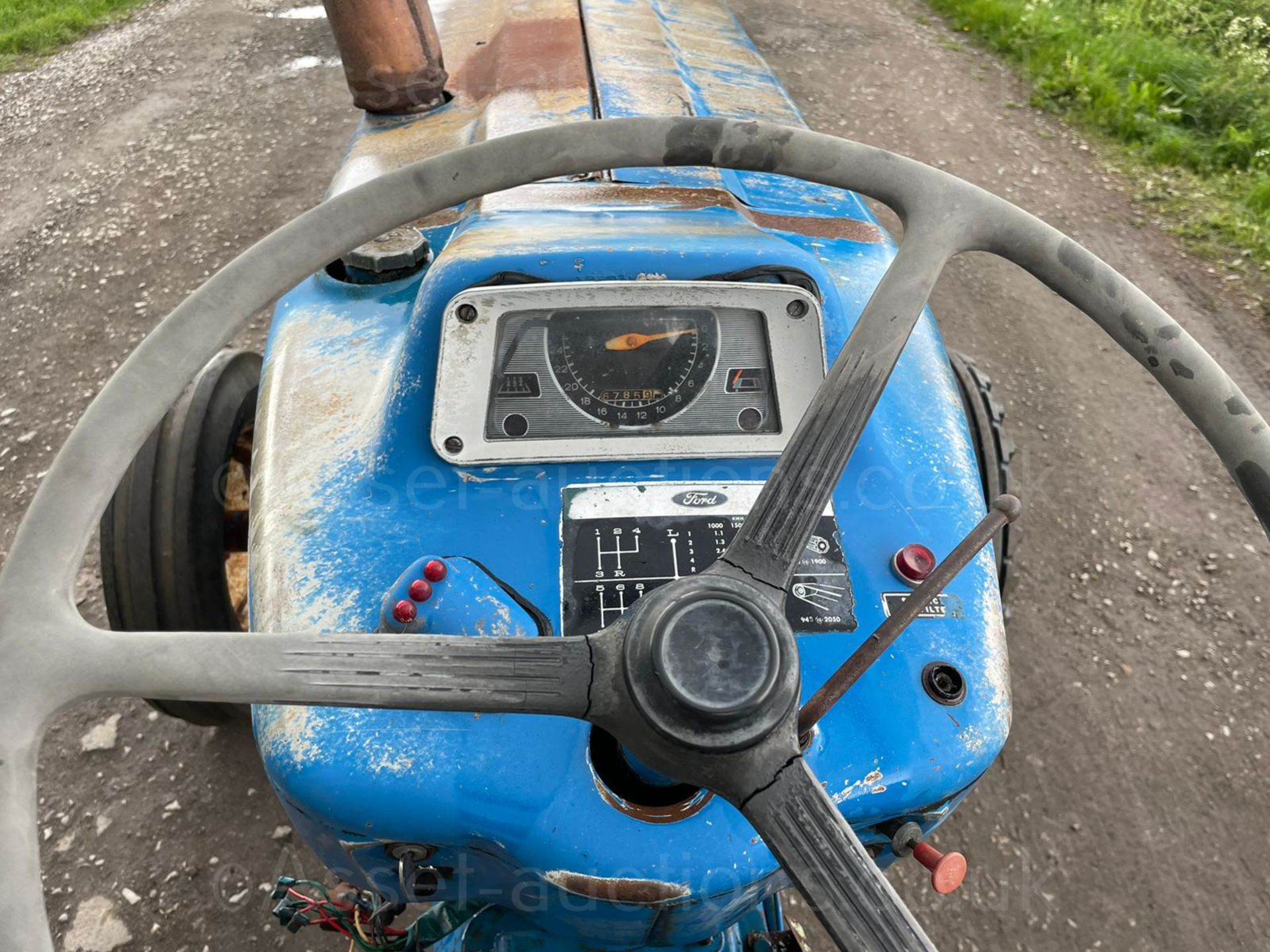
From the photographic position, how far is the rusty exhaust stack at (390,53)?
208cm

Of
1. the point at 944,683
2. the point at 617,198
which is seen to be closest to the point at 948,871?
the point at 944,683

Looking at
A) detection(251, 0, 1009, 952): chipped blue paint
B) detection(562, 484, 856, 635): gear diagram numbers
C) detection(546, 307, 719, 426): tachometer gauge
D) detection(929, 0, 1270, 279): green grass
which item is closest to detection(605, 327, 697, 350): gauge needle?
detection(546, 307, 719, 426): tachometer gauge

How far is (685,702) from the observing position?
2.36 ft

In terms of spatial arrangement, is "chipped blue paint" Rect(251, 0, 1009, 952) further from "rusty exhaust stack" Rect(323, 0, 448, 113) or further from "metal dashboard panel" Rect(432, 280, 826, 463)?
"rusty exhaust stack" Rect(323, 0, 448, 113)

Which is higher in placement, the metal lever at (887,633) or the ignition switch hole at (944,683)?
the metal lever at (887,633)

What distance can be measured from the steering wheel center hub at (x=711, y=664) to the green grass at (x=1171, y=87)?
3.90 metres

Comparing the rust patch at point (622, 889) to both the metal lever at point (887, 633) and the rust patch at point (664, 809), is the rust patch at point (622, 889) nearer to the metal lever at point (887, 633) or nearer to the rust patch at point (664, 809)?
the rust patch at point (664, 809)

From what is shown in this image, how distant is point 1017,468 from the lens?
2.85m

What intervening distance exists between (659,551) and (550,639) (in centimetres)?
53

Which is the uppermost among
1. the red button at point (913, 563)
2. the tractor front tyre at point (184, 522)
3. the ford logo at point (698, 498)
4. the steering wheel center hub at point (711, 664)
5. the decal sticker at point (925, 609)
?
the steering wheel center hub at point (711, 664)

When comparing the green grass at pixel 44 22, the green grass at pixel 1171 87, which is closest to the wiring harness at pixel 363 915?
the green grass at pixel 1171 87

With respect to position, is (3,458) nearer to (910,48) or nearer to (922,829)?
(922,829)

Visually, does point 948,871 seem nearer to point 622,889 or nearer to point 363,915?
point 622,889

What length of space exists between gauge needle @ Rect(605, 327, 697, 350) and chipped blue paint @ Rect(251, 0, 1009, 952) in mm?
104
